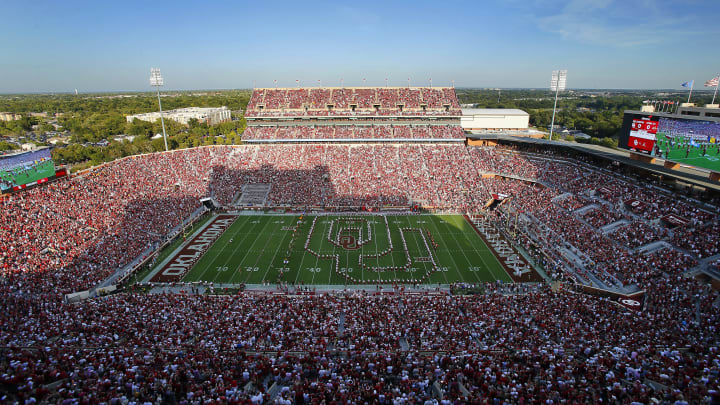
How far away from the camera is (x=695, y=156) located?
23.8m

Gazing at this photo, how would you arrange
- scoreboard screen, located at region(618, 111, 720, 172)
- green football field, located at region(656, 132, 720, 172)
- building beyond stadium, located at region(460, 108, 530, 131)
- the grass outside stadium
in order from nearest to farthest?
the grass outside stadium
green football field, located at region(656, 132, 720, 172)
scoreboard screen, located at region(618, 111, 720, 172)
building beyond stadium, located at region(460, 108, 530, 131)

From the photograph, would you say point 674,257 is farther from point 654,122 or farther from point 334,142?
point 334,142

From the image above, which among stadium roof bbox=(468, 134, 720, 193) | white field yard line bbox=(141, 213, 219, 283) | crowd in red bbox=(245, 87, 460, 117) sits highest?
crowd in red bbox=(245, 87, 460, 117)

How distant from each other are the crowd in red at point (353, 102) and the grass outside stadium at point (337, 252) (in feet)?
68.3

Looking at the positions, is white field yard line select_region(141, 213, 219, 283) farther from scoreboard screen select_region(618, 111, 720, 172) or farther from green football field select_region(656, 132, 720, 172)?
green football field select_region(656, 132, 720, 172)

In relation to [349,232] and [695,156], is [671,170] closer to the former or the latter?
[695,156]

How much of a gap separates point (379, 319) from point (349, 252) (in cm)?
1053

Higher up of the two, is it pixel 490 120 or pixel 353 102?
pixel 353 102

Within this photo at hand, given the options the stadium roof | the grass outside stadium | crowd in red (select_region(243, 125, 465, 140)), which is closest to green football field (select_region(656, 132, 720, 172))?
the stadium roof

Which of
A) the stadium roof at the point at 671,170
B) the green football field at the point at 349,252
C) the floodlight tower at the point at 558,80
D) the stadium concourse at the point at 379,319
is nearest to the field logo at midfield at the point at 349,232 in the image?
the green football field at the point at 349,252

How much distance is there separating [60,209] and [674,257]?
38.3 meters

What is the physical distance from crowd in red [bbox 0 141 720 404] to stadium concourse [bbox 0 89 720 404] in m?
0.07

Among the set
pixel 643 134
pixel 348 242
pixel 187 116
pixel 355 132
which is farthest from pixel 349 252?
pixel 187 116

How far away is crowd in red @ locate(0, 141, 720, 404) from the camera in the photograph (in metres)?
10.0
